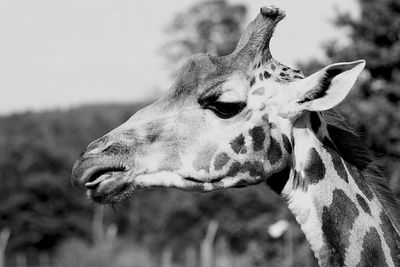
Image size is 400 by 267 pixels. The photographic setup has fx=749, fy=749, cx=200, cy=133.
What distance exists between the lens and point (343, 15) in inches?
578

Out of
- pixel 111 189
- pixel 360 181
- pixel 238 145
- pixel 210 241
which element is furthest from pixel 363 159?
pixel 210 241

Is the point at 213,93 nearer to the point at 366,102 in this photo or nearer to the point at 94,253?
the point at 366,102

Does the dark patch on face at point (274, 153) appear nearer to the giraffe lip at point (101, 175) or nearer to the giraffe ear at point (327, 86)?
the giraffe ear at point (327, 86)

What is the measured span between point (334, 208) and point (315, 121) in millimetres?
643

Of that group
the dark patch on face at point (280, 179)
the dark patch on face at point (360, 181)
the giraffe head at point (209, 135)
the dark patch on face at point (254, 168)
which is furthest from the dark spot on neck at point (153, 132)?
the dark patch on face at point (360, 181)

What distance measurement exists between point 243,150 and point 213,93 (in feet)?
1.44

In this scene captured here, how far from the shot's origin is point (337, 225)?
492 cm

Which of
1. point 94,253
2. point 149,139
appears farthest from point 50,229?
point 149,139

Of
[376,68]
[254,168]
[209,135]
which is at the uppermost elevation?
[209,135]

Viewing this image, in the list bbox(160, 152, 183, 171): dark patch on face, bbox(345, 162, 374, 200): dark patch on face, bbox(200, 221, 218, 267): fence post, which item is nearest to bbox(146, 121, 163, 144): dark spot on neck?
bbox(160, 152, 183, 171): dark patch on face

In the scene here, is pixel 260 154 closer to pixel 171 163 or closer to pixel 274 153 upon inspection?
pixel 274 153

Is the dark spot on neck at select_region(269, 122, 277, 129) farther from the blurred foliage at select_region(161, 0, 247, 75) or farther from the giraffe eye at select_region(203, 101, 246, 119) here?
the blurred foliage at select_region(161, 0, 247, 75)

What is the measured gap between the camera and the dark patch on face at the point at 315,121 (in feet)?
17.1

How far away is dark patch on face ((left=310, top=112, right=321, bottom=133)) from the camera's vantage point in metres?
5.21
